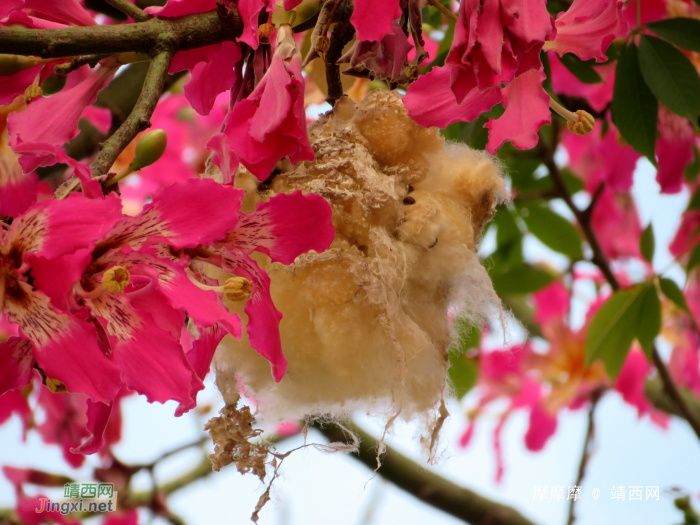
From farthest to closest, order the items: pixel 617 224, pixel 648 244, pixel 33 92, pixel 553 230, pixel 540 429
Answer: pixel 617 224, pixel 540 429, pixel 553 230, pixel 648 244, pixel 33 92

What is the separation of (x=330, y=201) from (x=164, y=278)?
12 centimetres

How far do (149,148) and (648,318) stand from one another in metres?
0.71

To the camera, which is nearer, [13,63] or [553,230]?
[13,63]

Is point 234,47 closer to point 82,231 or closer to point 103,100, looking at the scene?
point 82,231

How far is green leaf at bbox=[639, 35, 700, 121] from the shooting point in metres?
0.64

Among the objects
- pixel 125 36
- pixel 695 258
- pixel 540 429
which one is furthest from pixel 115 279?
pixel 540 429

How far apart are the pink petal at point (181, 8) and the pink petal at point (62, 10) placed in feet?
0.21

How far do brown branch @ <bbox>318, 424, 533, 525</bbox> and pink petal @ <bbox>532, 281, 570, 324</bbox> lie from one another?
50 cm

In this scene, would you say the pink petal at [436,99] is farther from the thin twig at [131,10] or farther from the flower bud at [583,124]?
the thin twig at [131,10]

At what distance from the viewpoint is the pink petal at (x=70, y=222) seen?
1.14 ft

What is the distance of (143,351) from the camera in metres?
0.37

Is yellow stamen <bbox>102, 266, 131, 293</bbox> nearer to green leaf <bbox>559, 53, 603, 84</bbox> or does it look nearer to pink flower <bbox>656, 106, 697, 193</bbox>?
green leaf <bbox>559, 53, 603, 84</bbox>

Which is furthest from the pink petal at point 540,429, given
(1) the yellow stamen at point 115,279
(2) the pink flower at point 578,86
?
(1) the yellow stamen at point 115,279

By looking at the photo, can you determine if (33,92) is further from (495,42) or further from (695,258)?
(695,258)
